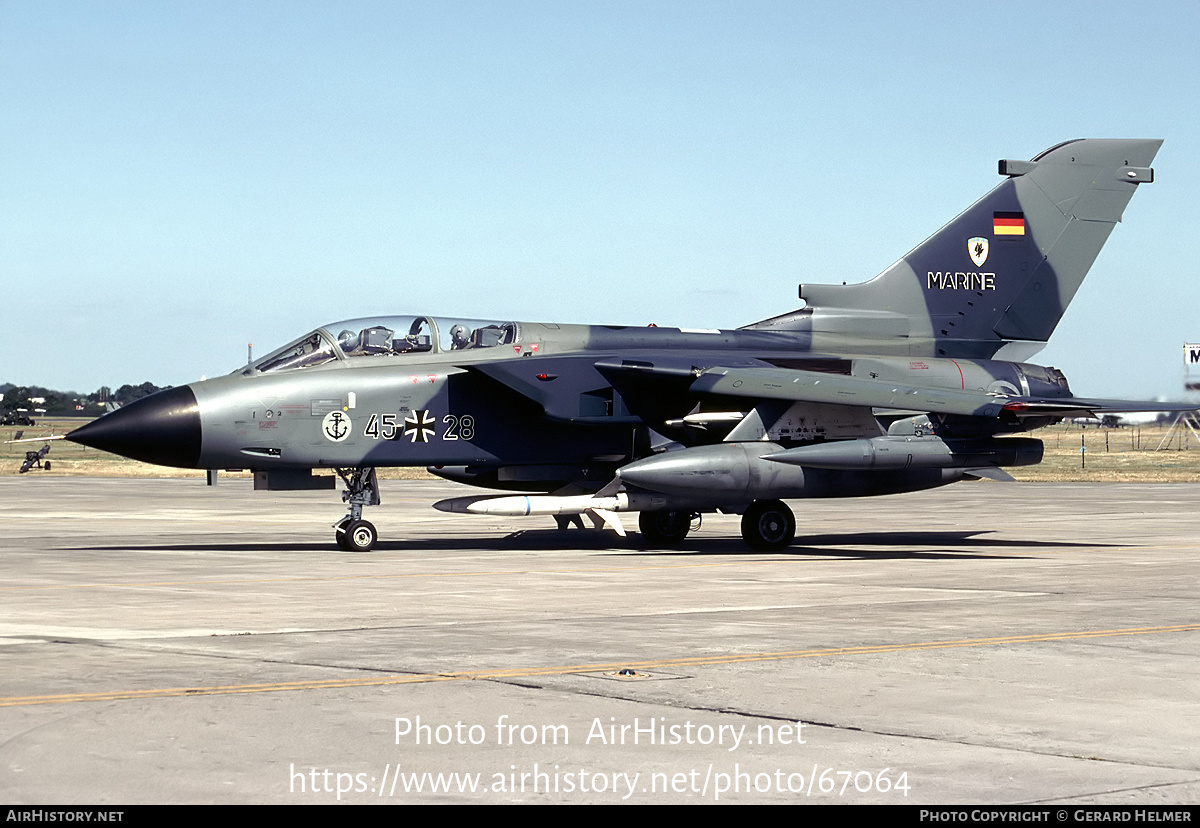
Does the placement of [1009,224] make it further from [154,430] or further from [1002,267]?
[154,430]

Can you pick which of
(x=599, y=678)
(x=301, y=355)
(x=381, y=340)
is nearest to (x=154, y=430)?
(x=301, y=355)

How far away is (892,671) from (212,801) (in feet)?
15.5

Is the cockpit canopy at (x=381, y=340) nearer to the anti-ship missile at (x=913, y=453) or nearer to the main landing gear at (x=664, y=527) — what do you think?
the main landing gear at (x=664, y=527)

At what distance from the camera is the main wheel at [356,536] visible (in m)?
19.1

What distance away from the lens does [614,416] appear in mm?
19781

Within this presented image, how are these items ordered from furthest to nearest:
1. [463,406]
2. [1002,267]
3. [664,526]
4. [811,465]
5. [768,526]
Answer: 1. [1002,267]
2. [664,526]
3. [768,526]
4. [463,406]
5. [811,465]

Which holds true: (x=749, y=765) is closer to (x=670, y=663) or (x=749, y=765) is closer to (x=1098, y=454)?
(x=670, y=663)

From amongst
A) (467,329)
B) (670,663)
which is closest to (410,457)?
(467,329)

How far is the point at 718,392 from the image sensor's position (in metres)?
19.0

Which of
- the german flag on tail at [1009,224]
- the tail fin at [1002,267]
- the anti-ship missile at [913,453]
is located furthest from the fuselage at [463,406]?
the german flag on tail at [1009,224]

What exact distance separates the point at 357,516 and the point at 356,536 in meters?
0.40

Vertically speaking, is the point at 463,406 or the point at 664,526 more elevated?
the point at 463,406

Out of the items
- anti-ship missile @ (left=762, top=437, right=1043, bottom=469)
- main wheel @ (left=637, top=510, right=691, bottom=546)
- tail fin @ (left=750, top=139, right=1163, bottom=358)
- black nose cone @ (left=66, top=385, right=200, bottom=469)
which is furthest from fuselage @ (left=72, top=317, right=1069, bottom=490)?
tail fin @ (left=750, top=139, right=1163, bottom=358)

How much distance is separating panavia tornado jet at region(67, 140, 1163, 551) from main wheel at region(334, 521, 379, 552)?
0.07 feet
